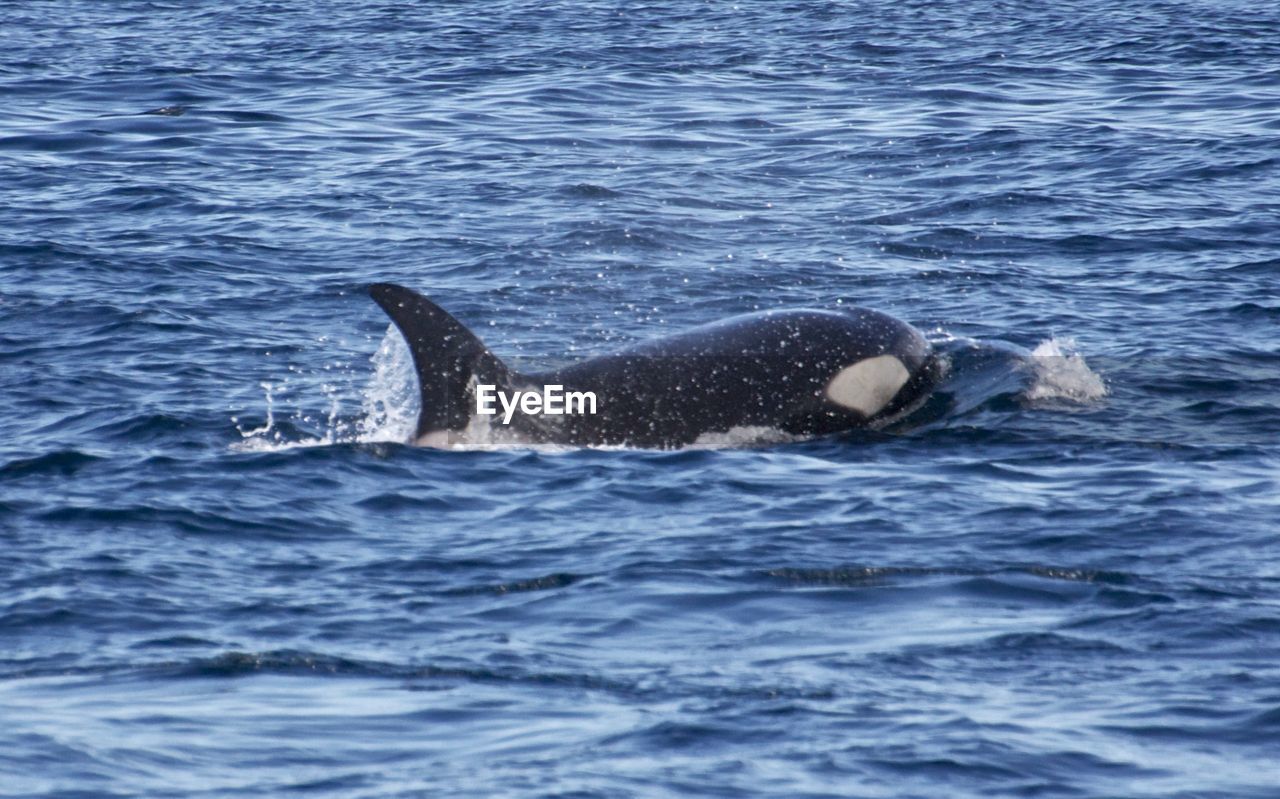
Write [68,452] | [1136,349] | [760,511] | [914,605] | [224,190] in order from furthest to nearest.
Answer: [224,190], [1136,349], [68,452], [760,511], [914,605]

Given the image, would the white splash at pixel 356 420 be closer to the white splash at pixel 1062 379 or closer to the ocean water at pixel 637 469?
the ocean water at pixel 637 469

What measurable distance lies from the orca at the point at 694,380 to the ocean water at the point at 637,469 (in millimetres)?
258

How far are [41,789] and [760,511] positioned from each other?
5080 mm

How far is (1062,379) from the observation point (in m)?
14.3

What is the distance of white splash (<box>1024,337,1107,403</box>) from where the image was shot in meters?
14.2

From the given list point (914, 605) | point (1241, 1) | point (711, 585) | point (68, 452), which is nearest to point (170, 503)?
point (68, 452)

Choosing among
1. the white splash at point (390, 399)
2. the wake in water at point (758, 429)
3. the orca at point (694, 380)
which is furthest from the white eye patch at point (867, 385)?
the white splash at point (390, 399)

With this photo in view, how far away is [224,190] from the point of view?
77.9 feet

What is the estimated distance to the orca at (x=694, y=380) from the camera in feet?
41.3

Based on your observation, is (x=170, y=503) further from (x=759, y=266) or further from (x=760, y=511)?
(x=759, y=266)

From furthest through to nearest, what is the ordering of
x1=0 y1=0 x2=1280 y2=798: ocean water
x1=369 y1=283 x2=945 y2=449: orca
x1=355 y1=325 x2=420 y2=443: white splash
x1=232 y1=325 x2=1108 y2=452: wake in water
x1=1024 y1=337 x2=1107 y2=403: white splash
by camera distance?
x1=1024 y1=337 x2=1107 y2=403: white splash < x1=355 y1=325 x2=420 y2=443: white splash < x1=232 y1=325 x2=1108 y2=452: wake in water < x1=369 y1=283 x2=945 y2=449: orca < x1=0 y1=0 x2=1280 y2=798: ocean water

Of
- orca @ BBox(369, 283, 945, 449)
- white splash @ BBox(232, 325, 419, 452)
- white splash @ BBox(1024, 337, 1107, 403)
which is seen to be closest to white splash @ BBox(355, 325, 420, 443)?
white splash @ BBox(232, 325, 419, 452)

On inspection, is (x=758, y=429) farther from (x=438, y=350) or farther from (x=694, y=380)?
(x=438, y=350)

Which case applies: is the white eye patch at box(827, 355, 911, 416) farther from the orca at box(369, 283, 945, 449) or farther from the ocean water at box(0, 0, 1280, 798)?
the ocean water at box(0, 0, 1280, 798)
